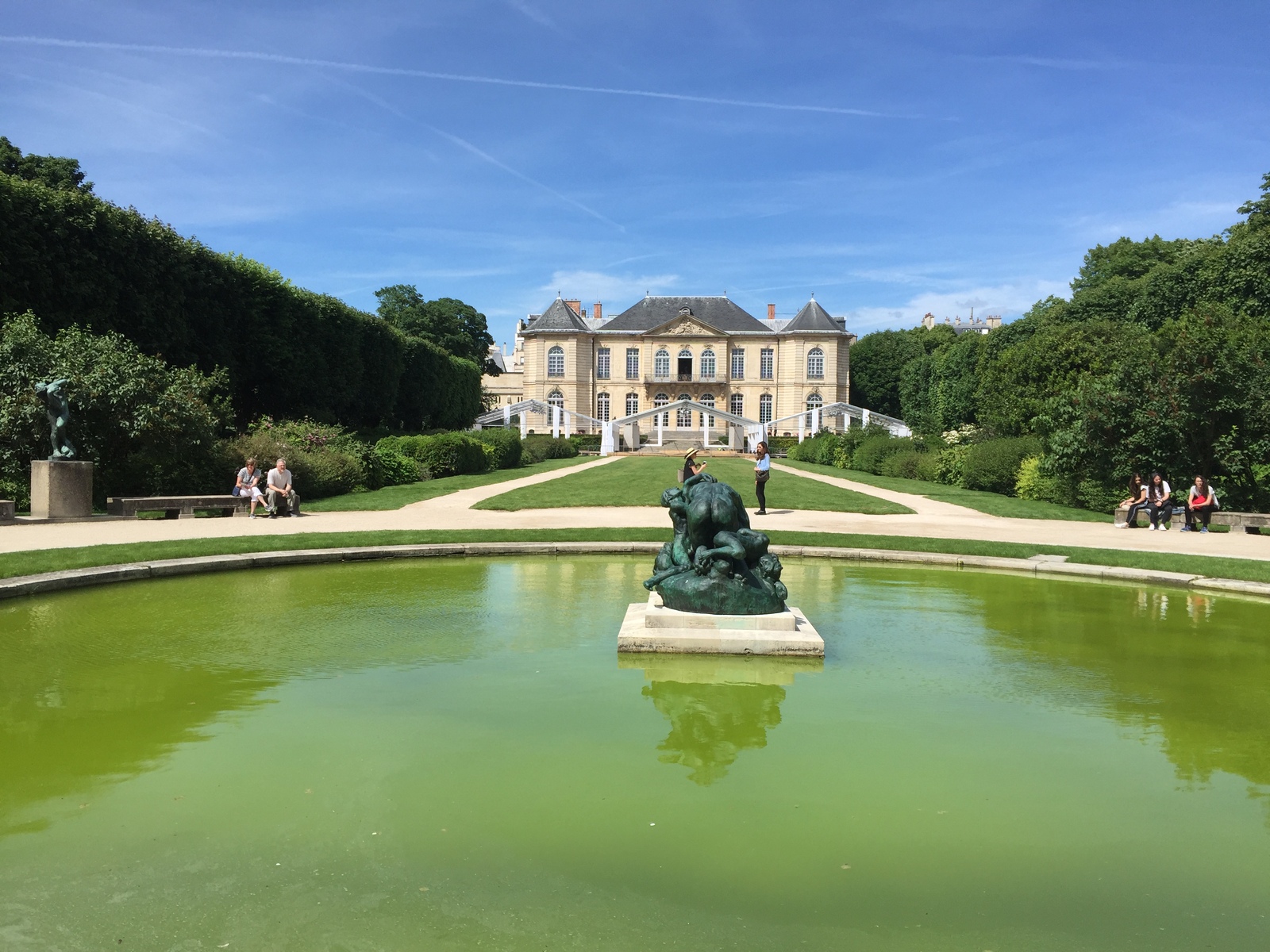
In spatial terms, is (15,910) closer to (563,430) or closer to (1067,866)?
(1067,866)

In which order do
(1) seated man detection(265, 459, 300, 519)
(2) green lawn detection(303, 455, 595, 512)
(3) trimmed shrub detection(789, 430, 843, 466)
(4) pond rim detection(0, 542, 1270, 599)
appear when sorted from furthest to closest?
(3) trimmed shrub detection(789, 430, 843, 466), (2) green lawn detection(303, 455, 595, 512), (1) seated man detection(265, 459, 300, 519), (4) pond rim detection(0, 542, 1270, 599)

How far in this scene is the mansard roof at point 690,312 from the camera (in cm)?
6731

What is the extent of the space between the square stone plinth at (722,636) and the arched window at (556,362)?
61.1 meters

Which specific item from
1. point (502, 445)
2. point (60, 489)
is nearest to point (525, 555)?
point (60, 489)

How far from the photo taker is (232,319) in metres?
21.7

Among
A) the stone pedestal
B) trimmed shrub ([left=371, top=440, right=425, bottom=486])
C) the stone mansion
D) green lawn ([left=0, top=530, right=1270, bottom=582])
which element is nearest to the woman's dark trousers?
green lawn ([left=0, top=530, right=1270, bottom=582])

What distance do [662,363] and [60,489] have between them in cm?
5585

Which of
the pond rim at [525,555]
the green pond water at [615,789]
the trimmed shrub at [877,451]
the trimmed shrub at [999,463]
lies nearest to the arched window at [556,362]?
the trimmed shrub at [877,451]

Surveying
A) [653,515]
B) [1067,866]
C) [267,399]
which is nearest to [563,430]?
[267,399]

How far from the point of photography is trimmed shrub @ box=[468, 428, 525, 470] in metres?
28.7

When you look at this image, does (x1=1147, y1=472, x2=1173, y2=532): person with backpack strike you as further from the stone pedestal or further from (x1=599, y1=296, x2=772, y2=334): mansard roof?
(x1=599, y1=296, x2=772, y2=334): mansard roof

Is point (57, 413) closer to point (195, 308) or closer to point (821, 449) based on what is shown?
point (195, 308)

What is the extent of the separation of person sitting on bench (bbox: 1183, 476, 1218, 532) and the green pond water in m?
7.87

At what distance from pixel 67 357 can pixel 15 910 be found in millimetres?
13736
